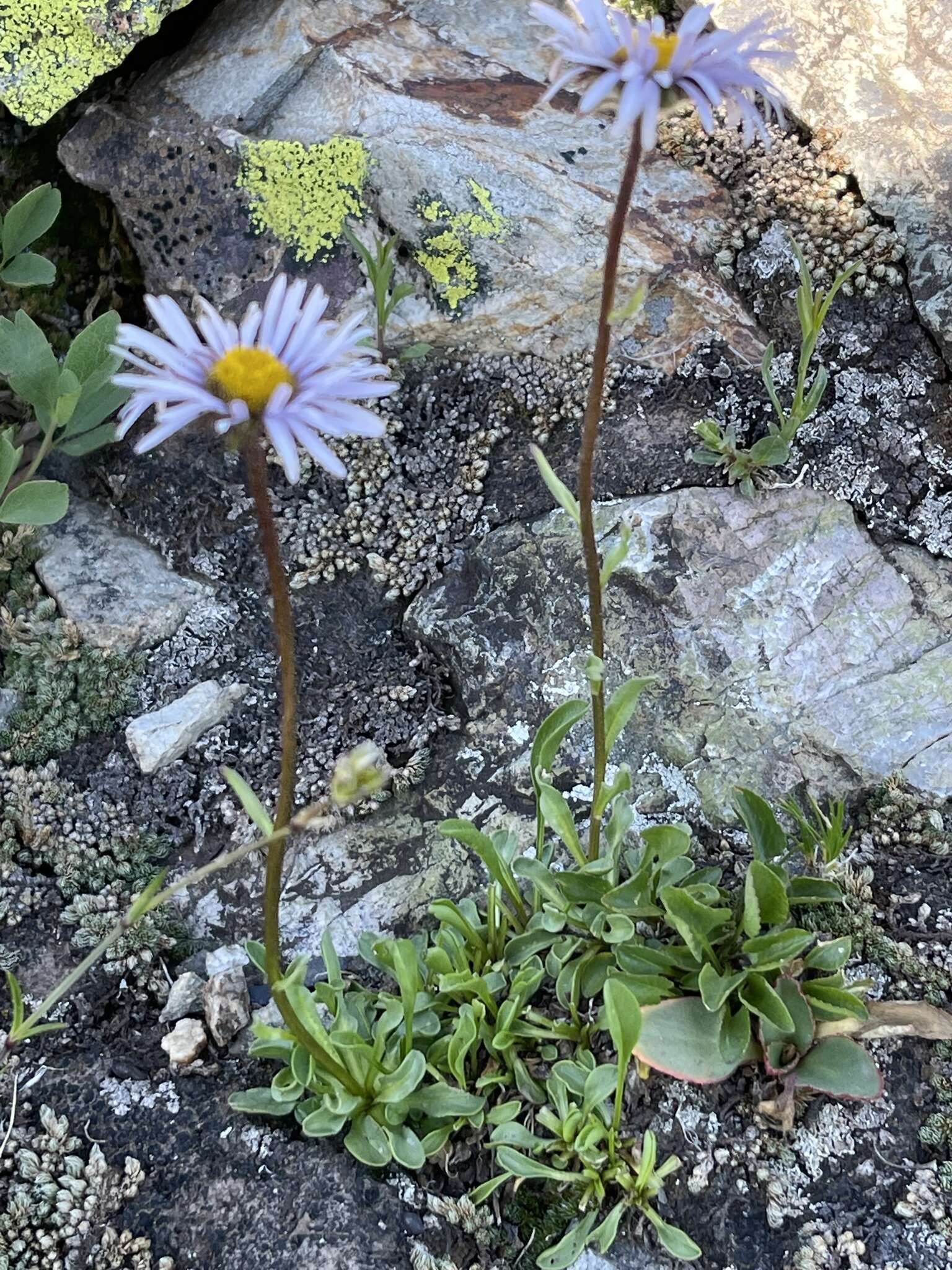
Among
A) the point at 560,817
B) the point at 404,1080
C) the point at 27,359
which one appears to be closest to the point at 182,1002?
the point at 404,1080

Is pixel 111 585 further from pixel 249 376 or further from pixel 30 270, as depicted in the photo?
pixel 249 376

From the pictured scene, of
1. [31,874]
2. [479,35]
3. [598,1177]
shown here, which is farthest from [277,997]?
[479,35]

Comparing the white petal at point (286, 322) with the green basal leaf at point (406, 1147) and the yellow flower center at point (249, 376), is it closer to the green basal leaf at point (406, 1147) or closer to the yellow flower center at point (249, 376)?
the yellow flower center at point (249, 376)

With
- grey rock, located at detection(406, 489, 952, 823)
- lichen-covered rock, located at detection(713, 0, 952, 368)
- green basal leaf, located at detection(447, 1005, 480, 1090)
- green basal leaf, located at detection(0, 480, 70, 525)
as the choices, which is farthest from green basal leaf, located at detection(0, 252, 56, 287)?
green basal leaf, located at detection(447, 1005, 480, 1090)

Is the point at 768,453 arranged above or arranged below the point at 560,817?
above

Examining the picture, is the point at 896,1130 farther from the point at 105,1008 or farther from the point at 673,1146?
the point at 105,1008

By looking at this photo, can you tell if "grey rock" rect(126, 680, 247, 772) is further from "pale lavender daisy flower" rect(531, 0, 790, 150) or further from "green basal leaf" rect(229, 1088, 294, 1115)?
"pale lavender daisy flower" rect(531, 0, 790, 150)
